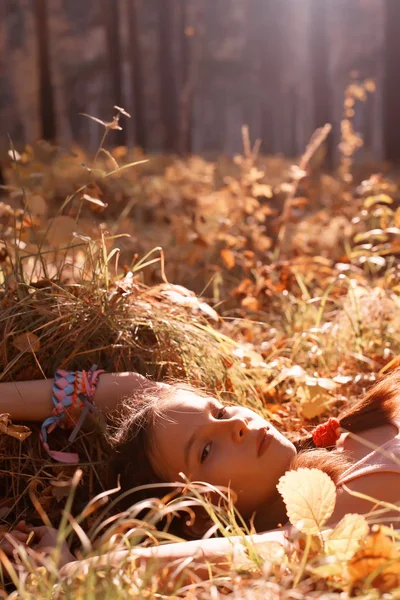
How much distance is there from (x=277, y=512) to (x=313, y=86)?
15.2 metres

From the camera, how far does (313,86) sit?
1659cm

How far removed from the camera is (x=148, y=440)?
256cm

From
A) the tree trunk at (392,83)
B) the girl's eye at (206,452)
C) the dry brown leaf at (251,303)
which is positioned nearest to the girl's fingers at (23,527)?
the girl's eye at (206,452)

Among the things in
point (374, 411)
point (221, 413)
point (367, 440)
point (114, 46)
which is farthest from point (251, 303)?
point (114, 46)

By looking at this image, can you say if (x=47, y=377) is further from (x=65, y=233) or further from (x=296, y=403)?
(x=296, y=403)

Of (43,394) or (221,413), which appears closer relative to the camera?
(221,413)

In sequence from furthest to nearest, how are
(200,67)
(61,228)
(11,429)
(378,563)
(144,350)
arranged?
(200,67), (61,228), (144,350), (11,429), (378,563)

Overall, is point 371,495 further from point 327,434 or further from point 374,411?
point 374,411

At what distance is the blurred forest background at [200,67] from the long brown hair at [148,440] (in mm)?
10759

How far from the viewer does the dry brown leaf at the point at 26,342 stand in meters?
2.77

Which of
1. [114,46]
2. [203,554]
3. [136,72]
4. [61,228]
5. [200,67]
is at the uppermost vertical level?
[61,228]

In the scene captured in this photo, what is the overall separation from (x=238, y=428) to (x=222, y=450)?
0.08m

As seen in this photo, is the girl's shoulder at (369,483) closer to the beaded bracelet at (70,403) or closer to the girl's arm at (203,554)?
the girl's arm at (203,554)

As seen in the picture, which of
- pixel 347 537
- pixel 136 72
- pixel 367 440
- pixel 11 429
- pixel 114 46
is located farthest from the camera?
pixel 136 72
